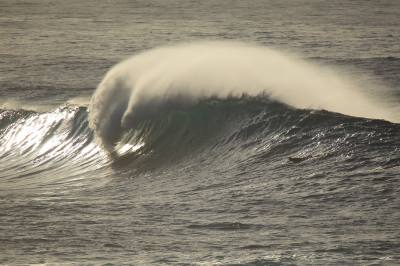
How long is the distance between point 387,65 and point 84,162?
605 inches

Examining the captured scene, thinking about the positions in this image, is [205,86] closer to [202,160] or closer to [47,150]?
[202,160]

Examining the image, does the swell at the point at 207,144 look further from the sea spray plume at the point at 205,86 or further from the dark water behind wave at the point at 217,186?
the sea spray plume at the point at 205,86

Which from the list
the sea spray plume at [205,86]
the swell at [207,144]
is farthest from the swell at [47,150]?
the sea spray plume at [205,86]

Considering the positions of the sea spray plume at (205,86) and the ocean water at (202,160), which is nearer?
the ocean water at (202,160)

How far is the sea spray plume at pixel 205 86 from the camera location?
20219mm

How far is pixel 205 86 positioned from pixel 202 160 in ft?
11.1

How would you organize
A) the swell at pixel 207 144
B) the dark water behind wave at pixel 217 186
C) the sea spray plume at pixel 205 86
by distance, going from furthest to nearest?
the sea spray plume at pixel 205 86
the swell at pixel 207 144
the dark water behind wave at pixel 217 186

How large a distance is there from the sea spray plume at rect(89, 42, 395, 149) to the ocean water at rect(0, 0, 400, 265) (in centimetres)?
A: 5

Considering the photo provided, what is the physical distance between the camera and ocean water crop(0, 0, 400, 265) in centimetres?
1173

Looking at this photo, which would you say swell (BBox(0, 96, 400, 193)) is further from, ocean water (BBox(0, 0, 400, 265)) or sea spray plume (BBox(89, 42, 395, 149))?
sea spray plume (BBox(89, 42, 395, 149))

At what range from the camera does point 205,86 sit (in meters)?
20.8

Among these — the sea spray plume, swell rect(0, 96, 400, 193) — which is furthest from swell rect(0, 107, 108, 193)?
the sea spray plume

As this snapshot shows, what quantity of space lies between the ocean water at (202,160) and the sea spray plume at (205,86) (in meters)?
0.05

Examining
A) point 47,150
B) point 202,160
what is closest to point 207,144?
point 202,160
